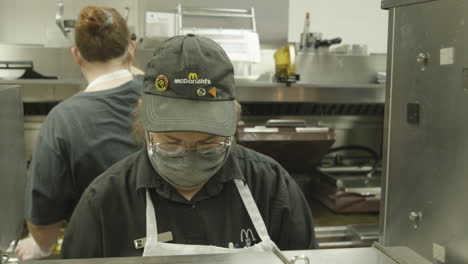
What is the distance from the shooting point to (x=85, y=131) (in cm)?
173

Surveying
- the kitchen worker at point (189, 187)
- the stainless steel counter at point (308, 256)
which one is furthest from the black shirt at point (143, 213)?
the stainless steel counter at point (308, 256)

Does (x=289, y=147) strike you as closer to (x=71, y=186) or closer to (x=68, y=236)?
(x=71, y=186)

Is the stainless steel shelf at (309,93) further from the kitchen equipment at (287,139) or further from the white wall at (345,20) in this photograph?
the white wall at (345,20)

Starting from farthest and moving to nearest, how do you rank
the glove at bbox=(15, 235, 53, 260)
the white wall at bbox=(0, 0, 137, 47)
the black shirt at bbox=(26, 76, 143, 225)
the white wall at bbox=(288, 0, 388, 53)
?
1. the white wall at bbox=(288, 0, 388, 53)
2. the white wall at bbox=(0, 0, 137, 47)
3. the glove at bbox=(15, 235, 53, 260)
4. the black shirt at bbox=(26, 76, 143, 225)

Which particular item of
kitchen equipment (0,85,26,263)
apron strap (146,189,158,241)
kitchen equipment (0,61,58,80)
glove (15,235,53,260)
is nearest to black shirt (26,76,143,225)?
glove (15,235,53,260)

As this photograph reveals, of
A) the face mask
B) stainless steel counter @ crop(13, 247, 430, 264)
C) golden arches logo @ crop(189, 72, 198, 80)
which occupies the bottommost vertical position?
stainless steel counter @ crop(13, 247, 430, 264)

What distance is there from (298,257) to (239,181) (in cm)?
62

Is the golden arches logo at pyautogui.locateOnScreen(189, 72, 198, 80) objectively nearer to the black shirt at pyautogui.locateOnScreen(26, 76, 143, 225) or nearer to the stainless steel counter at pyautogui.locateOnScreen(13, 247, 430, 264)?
the stainless steel counter at pyautogui.locateOnScreen(13, 247, 430, 264)

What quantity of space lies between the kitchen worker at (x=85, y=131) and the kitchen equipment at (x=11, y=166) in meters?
0.96

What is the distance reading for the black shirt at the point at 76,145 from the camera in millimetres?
1727

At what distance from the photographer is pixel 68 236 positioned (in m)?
1.24

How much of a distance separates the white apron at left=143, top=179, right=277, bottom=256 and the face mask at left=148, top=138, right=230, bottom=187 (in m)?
0.11

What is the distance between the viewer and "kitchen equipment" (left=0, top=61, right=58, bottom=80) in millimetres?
2697

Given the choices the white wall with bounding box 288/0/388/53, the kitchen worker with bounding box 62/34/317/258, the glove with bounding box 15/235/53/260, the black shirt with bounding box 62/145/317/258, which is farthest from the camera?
the white wall with bounding box 288/0/388/53
